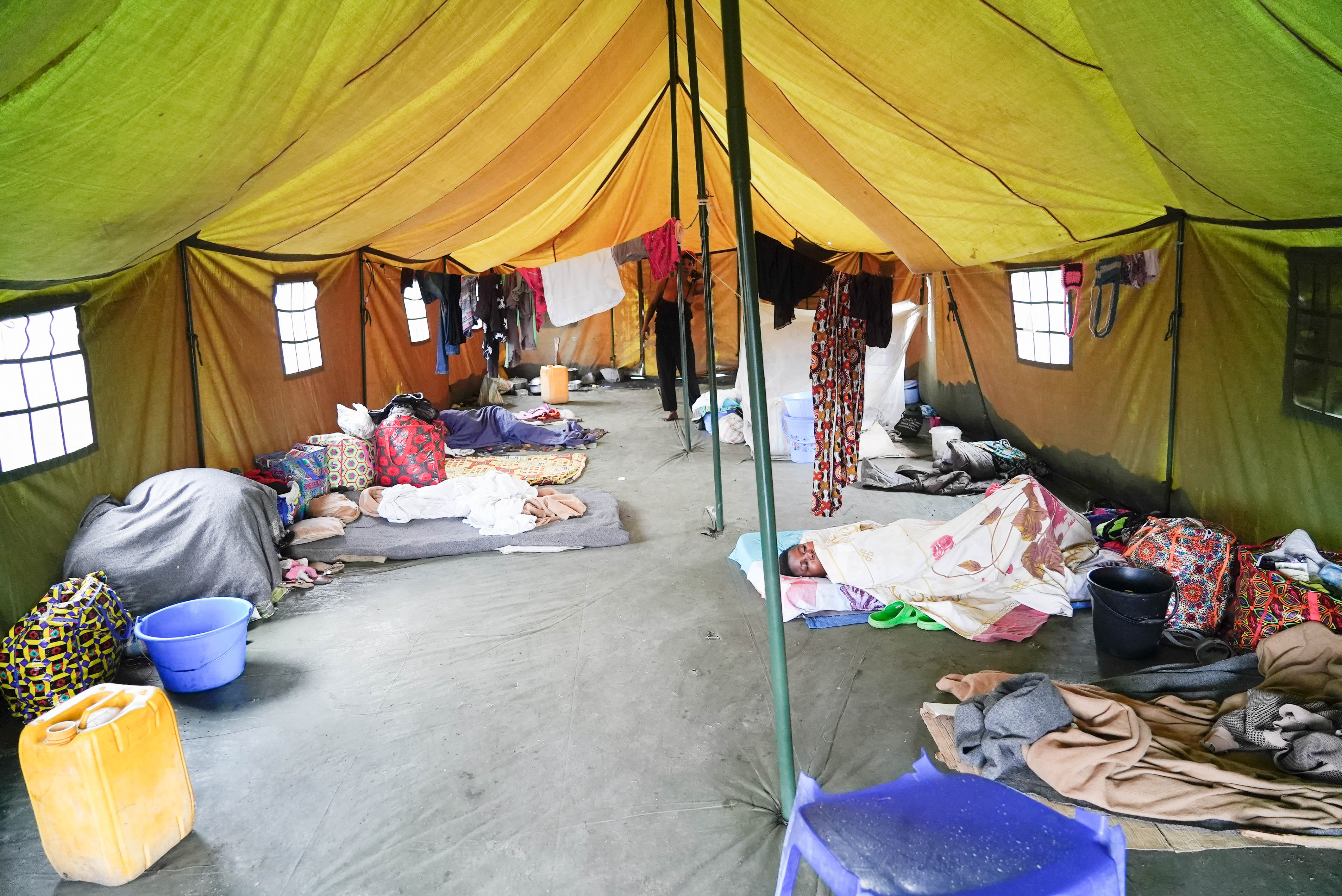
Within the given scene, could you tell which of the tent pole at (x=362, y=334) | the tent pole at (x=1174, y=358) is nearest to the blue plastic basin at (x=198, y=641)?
the tent pole at (x=362, y=334)

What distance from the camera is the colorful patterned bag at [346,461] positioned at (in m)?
5.82

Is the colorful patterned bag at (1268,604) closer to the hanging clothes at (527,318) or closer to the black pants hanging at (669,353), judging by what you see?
the black pants hanging at (669,353)

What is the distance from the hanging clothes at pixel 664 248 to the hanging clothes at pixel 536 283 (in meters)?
2.08

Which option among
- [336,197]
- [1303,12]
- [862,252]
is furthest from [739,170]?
[862,252]

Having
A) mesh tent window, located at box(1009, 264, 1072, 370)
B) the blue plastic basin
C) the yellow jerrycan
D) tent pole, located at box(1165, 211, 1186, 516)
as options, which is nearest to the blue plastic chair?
the blue plastic basin

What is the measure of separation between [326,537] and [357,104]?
2877 millimetres

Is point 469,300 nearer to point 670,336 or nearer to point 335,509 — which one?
point 670,336

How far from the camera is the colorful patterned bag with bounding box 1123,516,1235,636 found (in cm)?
350

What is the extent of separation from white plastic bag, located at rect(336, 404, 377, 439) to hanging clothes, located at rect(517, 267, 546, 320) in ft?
9.69

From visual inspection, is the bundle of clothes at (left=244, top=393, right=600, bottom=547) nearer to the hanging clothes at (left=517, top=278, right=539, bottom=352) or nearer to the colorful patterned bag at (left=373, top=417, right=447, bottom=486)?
the colorful patterned bag at (left=373, top=417, right=447, bottom=486)

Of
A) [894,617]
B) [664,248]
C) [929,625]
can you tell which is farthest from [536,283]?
[929,625]

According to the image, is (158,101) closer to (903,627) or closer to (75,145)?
(75,145)

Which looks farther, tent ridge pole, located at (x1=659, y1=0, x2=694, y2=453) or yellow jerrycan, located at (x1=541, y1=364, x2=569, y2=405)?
yellow jerrycan, located at (x1=541, y1=364, x2=569, y2=405)

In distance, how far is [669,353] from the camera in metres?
8.89
